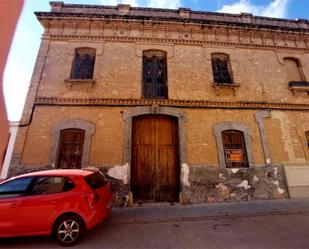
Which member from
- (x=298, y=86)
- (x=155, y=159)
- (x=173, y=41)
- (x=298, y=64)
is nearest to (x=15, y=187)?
(x=155, y=159)

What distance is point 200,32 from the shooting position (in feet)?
31.0

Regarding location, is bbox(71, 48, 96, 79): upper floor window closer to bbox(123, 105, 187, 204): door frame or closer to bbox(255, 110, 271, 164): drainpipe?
bbox(123, 105, 187, 204): door frame

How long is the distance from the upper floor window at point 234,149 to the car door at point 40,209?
6.50 metres

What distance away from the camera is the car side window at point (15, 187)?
429cm

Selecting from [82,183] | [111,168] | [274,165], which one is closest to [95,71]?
[111,168]

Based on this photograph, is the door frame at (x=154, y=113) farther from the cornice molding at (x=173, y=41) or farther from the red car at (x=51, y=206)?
the cornice molding at (x=173, y=41)

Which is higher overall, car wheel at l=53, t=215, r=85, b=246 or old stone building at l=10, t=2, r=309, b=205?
old stone building at l=10, t=2, r=309, b=205

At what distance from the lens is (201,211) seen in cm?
624

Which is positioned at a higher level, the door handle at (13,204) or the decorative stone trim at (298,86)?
the decorative stone trim at (298,86)

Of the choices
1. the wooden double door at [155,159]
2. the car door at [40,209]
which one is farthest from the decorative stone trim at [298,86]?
the car door at [40,209]

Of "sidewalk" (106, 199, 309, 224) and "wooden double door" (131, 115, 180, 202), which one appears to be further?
"wooden double door" (131, 115, 180, 202)

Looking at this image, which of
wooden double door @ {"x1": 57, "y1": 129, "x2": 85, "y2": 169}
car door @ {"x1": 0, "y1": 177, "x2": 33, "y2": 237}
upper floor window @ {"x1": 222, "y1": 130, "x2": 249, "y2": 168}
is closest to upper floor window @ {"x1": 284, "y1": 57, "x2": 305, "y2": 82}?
upper floor window @ {"x1": 222, "y1": 130, "x2": 249, "y2": 168}

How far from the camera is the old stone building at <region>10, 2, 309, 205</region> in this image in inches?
295

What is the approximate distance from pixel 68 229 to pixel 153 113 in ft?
Result: 17.0
